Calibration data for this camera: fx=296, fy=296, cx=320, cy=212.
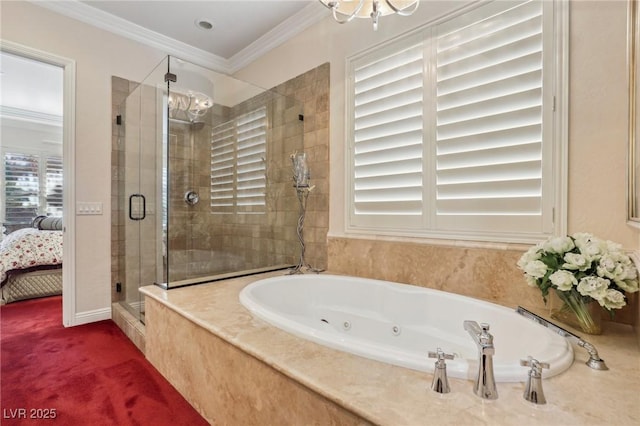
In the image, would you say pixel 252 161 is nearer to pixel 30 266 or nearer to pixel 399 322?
pixel 399 322

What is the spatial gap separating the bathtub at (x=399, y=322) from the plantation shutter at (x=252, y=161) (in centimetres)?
101

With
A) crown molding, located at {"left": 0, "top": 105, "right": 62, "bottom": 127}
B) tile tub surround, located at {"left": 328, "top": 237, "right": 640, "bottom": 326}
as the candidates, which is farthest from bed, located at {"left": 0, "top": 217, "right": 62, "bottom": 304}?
tile tub surround, located at {"left": 328, "top": 237, "right": 640, "bottom": 326}

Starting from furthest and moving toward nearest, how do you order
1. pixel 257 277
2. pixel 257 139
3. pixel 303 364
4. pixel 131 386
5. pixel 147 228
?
pixel 257 139, pixel 147 228, pixel 257 277, pixel 131 386, pixel 303 364

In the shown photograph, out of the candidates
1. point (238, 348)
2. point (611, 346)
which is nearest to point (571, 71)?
point (611, 346)

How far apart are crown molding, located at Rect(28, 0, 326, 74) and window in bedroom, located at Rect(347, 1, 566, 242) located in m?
0.80

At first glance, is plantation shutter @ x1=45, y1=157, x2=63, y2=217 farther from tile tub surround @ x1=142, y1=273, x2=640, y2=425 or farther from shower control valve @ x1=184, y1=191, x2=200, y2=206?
tile tub surround @ x1=142, y1=273, x2=640, y2=425

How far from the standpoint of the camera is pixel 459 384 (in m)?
0.83

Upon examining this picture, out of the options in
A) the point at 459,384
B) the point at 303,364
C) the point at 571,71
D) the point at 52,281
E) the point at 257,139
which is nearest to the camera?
the point at 459,384

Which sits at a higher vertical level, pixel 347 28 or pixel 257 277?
pixel 347 28

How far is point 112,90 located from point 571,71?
11.4 feet

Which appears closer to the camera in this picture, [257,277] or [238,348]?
[238,348]

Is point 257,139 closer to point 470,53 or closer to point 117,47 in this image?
point 117,47

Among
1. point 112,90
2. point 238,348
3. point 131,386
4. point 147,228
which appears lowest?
point 131,386

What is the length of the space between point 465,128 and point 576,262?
891mm
